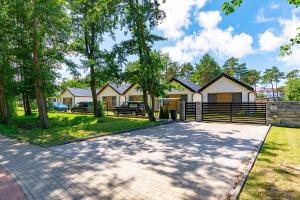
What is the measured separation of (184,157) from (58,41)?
1376 centimetres

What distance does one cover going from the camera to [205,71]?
60781mm

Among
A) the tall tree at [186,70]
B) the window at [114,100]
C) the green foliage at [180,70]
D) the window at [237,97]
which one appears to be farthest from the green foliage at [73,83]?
the tall tree at [186,70]

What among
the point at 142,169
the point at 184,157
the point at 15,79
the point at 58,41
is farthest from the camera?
the point at 15,79

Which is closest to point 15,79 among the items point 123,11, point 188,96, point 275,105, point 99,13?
point 99,13

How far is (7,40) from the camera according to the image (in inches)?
590

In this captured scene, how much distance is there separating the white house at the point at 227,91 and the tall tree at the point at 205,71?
32964 millimetres

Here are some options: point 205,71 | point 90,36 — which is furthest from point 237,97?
point 205,71

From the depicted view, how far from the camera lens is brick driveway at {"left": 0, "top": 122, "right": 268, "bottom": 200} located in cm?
502

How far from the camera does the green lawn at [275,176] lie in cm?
465

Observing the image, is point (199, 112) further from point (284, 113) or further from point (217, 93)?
point (217, 93)

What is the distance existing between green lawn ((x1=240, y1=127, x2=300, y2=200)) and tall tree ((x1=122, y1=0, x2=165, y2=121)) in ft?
34.8

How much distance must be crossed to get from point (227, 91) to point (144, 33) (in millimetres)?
13384

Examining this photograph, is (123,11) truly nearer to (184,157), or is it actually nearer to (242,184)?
(184,157)

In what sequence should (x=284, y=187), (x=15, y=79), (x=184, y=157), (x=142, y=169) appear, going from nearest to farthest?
(x=284, y=187)
(x=142, y=169)
(x=184, y=157)
(x=15, y=79)
